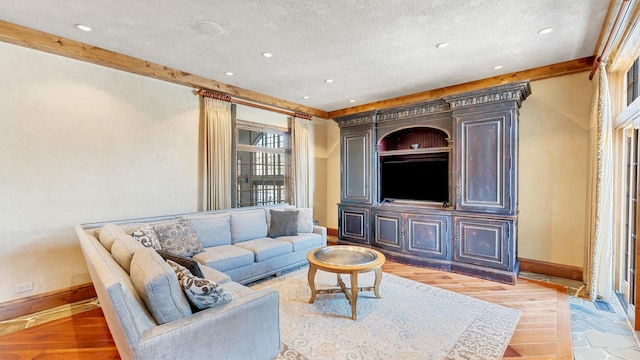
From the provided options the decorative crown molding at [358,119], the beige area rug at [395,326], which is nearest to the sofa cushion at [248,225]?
the beige area rug at [395,326]

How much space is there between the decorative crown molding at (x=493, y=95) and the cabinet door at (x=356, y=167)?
156 centimetres

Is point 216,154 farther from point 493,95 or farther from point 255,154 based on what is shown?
point 493,95

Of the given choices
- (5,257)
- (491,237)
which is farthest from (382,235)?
(5,257)

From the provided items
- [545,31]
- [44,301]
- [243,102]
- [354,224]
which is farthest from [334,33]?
[44,301]

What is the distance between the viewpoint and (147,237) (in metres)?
2.78

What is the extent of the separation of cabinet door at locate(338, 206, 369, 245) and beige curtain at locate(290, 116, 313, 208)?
0.84 meters

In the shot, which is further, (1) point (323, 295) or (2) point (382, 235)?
(2) point (382, 235)

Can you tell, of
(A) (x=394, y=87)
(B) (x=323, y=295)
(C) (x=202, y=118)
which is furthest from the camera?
(A) (x=394, y=87)

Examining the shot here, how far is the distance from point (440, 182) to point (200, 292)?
3972mm

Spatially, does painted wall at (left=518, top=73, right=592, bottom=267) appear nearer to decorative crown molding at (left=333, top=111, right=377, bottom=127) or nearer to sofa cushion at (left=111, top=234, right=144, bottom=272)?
decorative crown molding at (left=333, top=111, right=377, bottom=127)

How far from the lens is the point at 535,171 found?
3916 mm

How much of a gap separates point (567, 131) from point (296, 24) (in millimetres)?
3784

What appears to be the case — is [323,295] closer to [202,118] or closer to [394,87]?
[202,118]

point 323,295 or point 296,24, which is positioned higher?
point 296,24
